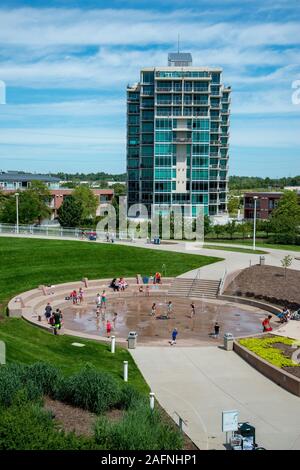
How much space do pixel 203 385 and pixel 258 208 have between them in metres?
94.4

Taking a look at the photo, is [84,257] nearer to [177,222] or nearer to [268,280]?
[268,280]

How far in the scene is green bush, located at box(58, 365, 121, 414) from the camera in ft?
62.2

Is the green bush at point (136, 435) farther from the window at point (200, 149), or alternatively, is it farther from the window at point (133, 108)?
the window at point (133, 108)

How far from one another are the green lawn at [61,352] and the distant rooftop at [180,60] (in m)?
74.6

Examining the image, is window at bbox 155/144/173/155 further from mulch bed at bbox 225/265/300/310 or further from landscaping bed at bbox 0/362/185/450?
landscaping bed at bbox 0/362/185/450

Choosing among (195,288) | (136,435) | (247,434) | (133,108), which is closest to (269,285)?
(195,288)

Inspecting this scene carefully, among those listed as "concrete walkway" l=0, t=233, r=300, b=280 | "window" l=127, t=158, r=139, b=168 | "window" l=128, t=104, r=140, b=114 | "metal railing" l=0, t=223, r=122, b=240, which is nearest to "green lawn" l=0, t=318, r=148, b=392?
"concrete walkway" l=0, t=233, r=300, b=280

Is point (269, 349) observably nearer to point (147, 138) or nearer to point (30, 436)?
point (30, 436)

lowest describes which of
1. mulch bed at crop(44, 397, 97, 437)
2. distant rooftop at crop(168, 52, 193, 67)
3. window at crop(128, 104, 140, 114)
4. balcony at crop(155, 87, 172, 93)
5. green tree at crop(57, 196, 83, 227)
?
mulch bed at crop(44, 397, 97, 437)

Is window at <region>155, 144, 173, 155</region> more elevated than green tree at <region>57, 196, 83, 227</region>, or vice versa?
window at <region>155, 144, 173, 155</region>

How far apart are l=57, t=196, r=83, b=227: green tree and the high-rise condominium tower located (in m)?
14.3

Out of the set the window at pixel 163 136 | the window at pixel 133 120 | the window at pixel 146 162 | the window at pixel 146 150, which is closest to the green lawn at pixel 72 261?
the window at pixel 163 136

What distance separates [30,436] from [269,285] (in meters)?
32.0

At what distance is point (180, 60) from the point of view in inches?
3812
